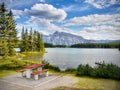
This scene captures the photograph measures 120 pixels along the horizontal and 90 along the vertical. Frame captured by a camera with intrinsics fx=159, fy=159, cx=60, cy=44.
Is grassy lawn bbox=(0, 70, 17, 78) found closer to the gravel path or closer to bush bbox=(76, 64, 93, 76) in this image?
the gravel path

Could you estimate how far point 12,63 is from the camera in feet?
16.8

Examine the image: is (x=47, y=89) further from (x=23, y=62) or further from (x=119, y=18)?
(x=119, y=18)

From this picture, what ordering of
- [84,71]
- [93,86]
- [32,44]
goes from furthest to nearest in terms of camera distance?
[32,44], [84,71], [93,86]

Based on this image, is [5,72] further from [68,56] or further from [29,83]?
[68,56]

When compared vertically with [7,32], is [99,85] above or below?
below

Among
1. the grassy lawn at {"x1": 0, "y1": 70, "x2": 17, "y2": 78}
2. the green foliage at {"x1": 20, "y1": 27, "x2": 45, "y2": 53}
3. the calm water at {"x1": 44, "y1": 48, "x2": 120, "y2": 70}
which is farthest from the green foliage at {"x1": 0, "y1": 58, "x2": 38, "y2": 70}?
the calm water at {"x1": 44, "y1": 48, "x2": 120, "y2": 70}

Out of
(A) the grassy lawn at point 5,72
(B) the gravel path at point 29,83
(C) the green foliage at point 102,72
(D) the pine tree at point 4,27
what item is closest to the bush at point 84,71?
(C) the green foliage at point 102,72

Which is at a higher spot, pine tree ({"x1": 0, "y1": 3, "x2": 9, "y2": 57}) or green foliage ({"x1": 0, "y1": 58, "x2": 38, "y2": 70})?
pine tree ({"x1": 0, "y1": 3, "x2": 9, "y2": 57})

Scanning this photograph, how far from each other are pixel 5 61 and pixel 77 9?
8.63ft

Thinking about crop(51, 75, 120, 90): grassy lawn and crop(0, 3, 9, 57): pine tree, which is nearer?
crop(51, 75, 120, 90): grassy lawn

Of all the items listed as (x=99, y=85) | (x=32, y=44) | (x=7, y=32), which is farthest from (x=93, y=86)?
(x=32, y=44)

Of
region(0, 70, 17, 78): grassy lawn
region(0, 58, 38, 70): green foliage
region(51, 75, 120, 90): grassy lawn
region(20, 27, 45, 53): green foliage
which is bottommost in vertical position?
region(51, 75, 120, 90): grassy lawn

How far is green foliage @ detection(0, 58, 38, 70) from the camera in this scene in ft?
15.8

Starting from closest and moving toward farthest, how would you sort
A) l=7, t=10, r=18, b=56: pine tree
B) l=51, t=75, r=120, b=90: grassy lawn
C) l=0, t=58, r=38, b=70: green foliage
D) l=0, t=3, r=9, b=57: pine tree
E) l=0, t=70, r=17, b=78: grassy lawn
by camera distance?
l=51, t=75, r=120, b=90: grassy lawn < l=0, t=3, r=9, b=57: pine tree < l=7, t=10, r=18, b=56: pine tree < l=0, t=58, r=38, b=70: green foliage < l=0, t=70, r=17, b=78: grassy lawn
